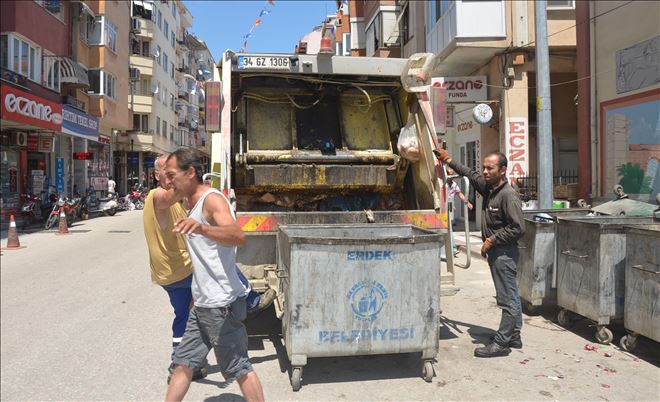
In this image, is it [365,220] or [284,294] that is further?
[365,220]

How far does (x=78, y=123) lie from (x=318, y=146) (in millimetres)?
18152

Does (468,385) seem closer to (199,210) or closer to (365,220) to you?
(365,220)

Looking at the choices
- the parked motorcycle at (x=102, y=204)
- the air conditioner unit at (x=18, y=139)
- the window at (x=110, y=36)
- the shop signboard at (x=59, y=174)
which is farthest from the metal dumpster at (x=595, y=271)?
the window at (x=110, y=36)

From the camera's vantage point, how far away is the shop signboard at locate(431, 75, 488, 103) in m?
14.3

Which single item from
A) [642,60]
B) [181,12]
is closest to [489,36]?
[642,60]

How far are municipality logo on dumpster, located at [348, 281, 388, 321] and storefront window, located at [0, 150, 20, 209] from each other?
1715cm

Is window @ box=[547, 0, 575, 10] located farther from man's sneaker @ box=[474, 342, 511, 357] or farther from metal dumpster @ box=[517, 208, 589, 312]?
man's sneaker @ box=[474, 342, 511, 357]

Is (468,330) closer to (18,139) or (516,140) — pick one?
(516,140)

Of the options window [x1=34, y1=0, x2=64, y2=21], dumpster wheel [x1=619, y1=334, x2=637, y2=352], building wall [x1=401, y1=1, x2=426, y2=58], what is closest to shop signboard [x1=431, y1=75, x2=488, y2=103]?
building wall [x1=401, y1=1, x2=426, y2=58]

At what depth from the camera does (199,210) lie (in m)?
3.02

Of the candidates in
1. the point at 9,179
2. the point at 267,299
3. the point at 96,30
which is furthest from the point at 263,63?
the point at 96,30

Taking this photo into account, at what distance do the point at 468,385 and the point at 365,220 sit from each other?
190 centimetres

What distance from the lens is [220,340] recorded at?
10.0 ft

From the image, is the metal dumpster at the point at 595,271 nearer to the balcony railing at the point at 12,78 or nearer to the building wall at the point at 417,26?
the building wall at the point at 417,26
